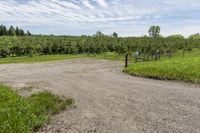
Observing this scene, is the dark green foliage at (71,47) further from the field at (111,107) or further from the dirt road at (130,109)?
the dirt road at (130,109)

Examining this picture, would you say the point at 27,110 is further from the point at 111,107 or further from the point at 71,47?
the point at 71,47

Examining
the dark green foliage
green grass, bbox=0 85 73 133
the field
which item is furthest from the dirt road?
the dark green foliage

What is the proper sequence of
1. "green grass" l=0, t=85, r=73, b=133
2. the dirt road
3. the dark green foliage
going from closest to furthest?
"green grass" l=0, t=85, r=73, b=133, the dirt road, the dark green foliage

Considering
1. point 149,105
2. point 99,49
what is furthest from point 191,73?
point 99,49

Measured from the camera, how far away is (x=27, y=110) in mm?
7484

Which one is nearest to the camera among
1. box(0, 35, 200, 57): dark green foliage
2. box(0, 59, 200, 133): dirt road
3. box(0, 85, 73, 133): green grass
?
box(0, 85, 73, 133): green grass

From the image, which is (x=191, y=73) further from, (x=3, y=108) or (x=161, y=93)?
(x=3, y=108)

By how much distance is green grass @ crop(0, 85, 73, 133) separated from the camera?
21.0 feet

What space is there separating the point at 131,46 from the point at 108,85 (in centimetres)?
3085

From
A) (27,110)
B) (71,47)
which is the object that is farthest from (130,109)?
(71,47)

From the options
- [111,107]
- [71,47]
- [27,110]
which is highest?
[71,47]

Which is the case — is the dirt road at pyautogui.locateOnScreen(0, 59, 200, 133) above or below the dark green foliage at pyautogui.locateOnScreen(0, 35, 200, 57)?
below

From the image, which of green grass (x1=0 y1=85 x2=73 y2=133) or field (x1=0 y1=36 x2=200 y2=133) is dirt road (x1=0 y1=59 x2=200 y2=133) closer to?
field (x1=0 y1=36 x2=200 y2=133)

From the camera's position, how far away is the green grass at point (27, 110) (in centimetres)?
640
